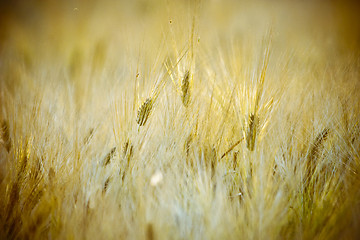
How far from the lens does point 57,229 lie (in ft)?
1.68

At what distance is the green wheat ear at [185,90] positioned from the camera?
0.66 meters

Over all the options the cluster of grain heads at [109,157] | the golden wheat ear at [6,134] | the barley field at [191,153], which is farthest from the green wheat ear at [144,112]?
the golden wheat ear at [6,134]

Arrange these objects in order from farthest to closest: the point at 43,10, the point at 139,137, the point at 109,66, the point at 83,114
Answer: the point at 43,10, the point at 109,66, the point at 83,114, the point at 139,137

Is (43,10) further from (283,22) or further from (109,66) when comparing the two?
(283,22)

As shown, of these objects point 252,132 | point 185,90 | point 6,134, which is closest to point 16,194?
point 6,134

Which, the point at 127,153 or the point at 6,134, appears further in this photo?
the point at 6,134

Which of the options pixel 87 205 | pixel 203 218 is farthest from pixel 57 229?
pixel 203 218

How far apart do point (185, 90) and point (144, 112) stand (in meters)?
0.13

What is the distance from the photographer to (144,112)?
64cm

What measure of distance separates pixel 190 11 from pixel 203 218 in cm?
58

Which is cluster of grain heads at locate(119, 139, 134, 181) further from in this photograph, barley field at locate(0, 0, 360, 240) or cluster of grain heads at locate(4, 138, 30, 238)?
cluster of grain heads at locate(4, 138, 30, 238)

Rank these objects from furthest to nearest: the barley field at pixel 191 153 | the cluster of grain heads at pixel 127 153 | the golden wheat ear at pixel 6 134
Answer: the golden wheat ear at pixel 6 134, the cluster of grain heads at pixel 127 153, the barley field at pixel 191 153

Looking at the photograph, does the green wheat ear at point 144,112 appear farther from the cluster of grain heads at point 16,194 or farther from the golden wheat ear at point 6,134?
the golden wheat ear at point 6,134

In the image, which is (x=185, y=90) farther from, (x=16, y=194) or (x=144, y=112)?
(x=16, y=194)
